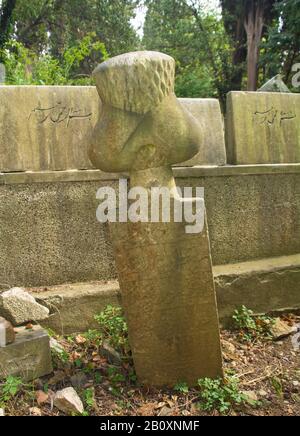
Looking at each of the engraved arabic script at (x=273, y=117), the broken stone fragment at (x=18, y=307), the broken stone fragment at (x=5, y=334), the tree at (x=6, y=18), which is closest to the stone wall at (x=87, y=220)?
the broken stone fragment at (x=18, y=307)

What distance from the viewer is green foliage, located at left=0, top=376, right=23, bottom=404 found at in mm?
2074

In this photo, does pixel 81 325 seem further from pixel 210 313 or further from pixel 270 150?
pixel 270 150

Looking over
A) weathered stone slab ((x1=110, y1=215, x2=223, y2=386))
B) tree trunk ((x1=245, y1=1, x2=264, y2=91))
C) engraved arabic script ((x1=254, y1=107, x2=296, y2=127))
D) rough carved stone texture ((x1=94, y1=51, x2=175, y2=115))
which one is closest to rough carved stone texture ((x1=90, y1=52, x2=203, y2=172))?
rough carved stone texture ((x1=94, y1=51, x2=175, y2=115))

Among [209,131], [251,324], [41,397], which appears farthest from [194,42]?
[41,397]

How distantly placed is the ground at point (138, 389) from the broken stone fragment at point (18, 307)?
305 mm

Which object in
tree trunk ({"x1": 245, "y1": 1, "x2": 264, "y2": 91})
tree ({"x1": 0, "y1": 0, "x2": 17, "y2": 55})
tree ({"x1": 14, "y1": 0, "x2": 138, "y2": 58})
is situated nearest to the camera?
tree ({"x1": 0, "y1": 0, "x2": 17, "y2": 55})

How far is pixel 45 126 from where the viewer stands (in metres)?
2.98

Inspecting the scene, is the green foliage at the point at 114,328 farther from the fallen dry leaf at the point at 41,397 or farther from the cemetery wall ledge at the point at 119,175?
the cemetery wall ledge at the point at 119,175

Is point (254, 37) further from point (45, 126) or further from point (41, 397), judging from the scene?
point (41, 397)

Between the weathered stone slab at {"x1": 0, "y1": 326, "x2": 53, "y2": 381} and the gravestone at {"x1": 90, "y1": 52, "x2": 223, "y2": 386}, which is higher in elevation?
the gravestone at {"x1": 90, "y1": 52, "x2": 223, "y2": 386}

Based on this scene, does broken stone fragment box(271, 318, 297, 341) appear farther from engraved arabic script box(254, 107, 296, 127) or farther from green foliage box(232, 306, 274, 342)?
engraved arabic script box(254, 107, 296, 127)

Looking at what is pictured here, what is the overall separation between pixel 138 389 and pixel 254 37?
11.4m

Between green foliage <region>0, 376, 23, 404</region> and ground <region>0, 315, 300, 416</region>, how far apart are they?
0.02 meters

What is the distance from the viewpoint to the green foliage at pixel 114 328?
8.40 ft
